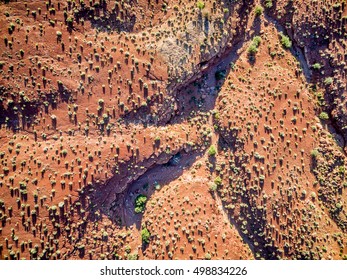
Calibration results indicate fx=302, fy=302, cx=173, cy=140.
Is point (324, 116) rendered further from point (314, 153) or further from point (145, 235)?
point (145, 235)

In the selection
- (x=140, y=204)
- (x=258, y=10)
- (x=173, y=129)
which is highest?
(x=258, y=10)

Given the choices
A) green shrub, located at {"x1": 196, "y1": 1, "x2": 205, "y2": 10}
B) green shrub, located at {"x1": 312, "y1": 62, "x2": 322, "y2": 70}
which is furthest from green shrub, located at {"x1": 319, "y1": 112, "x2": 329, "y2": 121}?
green shrub, located at {"x1": 196, "y1": 1, "x2": 205, "y2": 10}

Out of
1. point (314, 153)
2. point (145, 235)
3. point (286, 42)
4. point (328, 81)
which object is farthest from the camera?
point (286, 42)

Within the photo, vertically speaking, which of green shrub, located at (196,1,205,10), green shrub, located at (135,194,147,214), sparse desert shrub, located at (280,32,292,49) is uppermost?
green shrub, located at (196,1,205,10)

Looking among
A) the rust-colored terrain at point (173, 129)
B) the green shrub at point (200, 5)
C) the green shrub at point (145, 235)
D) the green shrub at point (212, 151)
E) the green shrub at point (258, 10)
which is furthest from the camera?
the green shrub at point (258, 10)

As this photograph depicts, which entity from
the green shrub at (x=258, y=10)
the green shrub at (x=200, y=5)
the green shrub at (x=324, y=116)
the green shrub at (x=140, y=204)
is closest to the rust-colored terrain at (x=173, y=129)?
the green shrub at (x=140, y=204)

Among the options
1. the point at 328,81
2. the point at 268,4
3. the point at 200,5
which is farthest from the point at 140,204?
the point at 268,4

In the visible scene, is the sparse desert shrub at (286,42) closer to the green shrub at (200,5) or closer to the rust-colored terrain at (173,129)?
the rust-colored terrain at (173,129)

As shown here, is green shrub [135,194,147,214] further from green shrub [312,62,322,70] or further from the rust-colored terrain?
green shrub [312,62,322,70]
